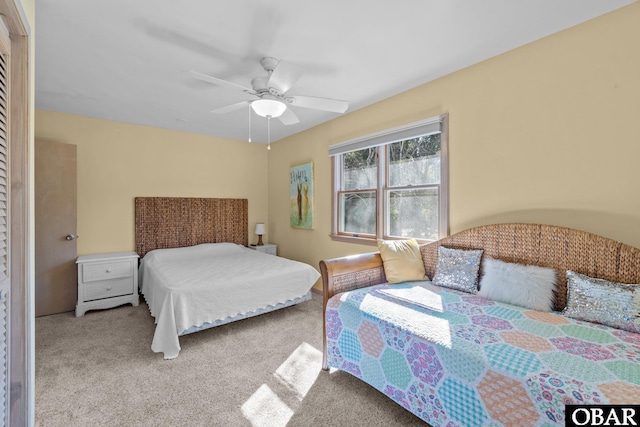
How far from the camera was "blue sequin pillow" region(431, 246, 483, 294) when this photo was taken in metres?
2.19

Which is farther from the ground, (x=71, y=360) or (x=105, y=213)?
(x=105, y=213)

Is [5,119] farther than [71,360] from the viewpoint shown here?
No

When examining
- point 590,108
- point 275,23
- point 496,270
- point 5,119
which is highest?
point 275,23

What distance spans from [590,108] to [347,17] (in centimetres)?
173

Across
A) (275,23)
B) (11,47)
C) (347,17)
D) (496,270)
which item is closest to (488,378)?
(496,270)

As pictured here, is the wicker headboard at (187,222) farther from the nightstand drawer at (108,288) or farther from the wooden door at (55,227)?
the wooden door at (55,227)

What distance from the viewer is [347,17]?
6.01 ft

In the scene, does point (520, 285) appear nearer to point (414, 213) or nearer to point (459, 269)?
point (459, 269)

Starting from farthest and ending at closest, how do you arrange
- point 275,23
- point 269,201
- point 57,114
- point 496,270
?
point 269,201 → point 57,114 → point 496,270 → point 275,23

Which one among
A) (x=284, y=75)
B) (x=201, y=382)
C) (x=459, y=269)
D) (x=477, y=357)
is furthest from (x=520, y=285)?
(x=201, y=382)

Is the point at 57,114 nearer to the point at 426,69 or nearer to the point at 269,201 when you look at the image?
the point at 269,201

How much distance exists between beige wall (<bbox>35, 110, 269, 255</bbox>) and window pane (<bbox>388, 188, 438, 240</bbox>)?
9.52 ft

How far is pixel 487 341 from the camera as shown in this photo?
1433 millimetres

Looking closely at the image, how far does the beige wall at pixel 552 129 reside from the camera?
1.77 m
